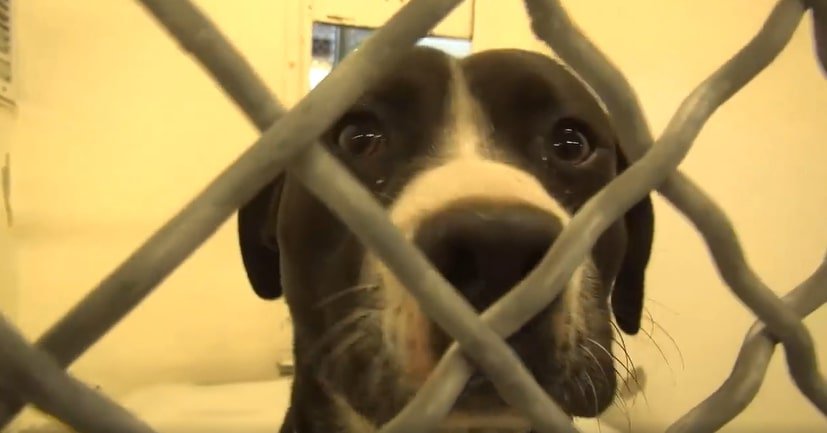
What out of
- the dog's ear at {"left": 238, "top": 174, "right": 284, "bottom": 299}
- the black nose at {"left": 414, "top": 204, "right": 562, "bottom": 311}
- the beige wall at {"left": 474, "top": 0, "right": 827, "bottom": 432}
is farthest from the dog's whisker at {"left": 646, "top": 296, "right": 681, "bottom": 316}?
the black nose at {"left": 414, "top": 204, "right": 562, "bottom": 311}

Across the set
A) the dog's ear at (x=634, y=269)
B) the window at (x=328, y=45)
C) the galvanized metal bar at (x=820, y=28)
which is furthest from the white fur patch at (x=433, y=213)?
the window at (x=328, y=45)

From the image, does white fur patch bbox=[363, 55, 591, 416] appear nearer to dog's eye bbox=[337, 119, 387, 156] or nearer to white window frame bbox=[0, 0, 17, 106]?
dog's eye bbox=[337, 119, 387, 156]

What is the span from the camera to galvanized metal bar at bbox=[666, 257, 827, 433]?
1.64 feet

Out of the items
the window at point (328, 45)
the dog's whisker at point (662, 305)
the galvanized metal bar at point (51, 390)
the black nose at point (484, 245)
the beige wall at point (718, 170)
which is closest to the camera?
the galvanized metal bar at point (51, 390)

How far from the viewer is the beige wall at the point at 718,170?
1.71 metres

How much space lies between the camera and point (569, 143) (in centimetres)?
111

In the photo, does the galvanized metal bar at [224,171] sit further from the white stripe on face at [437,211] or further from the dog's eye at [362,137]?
the dog's eye at [362,137]

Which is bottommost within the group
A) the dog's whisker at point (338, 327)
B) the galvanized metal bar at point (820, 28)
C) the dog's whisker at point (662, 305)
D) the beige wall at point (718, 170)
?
the dog's whisker at point (662, 305)

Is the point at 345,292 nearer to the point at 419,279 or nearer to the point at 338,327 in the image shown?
the point at 338,327

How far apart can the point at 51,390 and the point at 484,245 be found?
35 cm

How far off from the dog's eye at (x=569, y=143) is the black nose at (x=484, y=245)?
427 mm

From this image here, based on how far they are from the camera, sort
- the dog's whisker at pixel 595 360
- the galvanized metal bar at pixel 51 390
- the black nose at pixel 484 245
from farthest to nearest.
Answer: the dog's whisker at pixel 595 360 → the black nose at pixel 484 245 → the galvanized metal bar at pixel 51 390

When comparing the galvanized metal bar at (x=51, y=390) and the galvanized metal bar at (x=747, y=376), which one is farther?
the galvanized metal bar at (x=747, y=376)

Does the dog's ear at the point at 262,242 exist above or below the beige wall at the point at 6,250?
above
